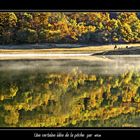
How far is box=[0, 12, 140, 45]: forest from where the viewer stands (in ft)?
11.0

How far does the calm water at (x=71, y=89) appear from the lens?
3.28m

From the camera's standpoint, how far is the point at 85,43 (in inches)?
136

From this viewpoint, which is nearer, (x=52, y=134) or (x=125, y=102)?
(x=52, y=134)

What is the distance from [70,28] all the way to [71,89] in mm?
463

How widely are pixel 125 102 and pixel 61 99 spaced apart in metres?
0.46

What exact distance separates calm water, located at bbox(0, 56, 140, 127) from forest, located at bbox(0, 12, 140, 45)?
17 cm

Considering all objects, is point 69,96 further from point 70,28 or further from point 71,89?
point 70,28

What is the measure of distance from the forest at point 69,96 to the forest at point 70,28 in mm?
262

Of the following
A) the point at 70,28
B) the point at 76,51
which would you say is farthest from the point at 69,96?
the point at 70,28

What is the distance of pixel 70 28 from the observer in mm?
3451

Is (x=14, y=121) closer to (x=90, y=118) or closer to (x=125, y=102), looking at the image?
(x=90, y=118)

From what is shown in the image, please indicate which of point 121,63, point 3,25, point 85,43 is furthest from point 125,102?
point 3,25

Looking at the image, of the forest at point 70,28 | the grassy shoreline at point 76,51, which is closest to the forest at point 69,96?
the grassy shoreline at point 76,51

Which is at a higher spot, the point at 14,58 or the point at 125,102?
the point at 14,58
